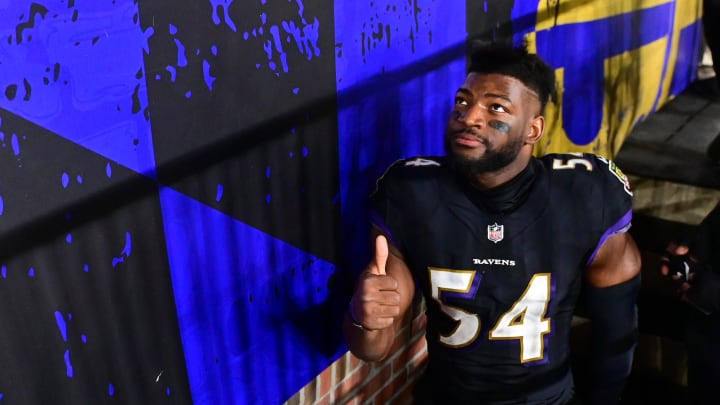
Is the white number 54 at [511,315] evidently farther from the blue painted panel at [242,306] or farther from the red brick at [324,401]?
the red brick at [324,401]

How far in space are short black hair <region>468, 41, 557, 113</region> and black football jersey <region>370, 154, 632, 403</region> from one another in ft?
0.74

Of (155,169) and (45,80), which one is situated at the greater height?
(45,80)

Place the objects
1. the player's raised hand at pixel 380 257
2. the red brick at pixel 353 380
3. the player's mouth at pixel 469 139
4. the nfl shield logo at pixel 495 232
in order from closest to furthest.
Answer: the player's raised hand at pixel 380 257, the player's mouth at pixel 469 139, the nfl shield logo at pixel 495 232, the red brick at pixel 353 380

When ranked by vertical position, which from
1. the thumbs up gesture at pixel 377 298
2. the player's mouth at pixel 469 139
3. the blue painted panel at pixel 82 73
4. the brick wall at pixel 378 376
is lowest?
the brick wall at pixel 378 376

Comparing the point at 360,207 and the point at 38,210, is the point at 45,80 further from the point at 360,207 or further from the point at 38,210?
the point at 360,207

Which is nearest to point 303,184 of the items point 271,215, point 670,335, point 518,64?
point 271,215

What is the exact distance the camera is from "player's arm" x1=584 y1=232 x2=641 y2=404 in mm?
2096

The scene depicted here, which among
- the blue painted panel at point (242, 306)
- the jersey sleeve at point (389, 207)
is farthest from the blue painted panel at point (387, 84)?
the blue painted panel at point (242, 306)

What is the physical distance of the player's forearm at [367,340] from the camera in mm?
1849

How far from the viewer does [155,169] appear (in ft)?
4.87

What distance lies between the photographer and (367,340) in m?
1.86

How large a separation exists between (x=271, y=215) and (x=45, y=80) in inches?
29.6

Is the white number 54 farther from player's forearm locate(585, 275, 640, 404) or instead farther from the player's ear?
the player's ear

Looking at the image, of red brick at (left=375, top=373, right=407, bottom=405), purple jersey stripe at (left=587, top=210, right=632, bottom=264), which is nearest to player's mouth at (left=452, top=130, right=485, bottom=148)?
purple jersey stripe at (left=587, top=210, right=632, bottom=264)
